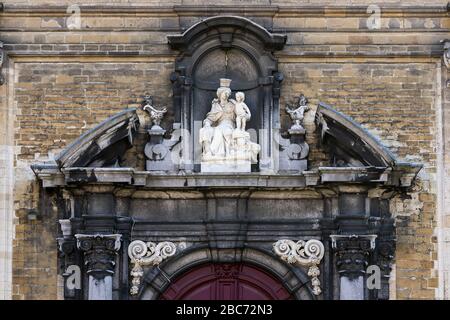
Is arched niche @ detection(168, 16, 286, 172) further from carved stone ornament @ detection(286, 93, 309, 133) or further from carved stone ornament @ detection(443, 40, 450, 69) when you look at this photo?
carved stone ornament @ detection(443, 40, 450, 69)

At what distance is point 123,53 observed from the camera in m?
23.8

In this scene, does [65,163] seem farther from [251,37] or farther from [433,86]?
[433,86]

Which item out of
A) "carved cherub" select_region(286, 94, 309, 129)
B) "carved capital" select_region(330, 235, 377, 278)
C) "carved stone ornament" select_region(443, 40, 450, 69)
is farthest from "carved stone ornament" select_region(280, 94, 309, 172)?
"carved stone ornament" select_region(443, 40, 450, 69)

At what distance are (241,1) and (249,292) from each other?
352 cm

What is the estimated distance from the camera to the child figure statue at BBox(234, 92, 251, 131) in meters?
23.3

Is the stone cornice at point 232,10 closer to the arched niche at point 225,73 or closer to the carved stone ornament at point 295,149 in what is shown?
the arched niche at point 225,73

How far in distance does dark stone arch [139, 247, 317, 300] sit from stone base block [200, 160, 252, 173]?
3.10 feet

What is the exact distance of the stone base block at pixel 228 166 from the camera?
23219 mm

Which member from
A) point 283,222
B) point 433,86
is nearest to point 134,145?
point 283,222

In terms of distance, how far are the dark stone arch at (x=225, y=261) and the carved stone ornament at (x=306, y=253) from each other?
9 centimetres

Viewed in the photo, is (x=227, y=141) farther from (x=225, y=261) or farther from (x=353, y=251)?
(x=353, y=251)

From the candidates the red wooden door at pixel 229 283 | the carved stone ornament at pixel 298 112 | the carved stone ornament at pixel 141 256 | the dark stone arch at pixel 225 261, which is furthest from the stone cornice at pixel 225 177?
the red wooden door at pixel 229 283

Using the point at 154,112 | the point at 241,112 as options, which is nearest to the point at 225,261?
the point at 241,112

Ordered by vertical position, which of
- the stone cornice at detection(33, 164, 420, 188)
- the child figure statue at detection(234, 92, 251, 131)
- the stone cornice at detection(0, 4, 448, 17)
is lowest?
the stone cornice at detection(33, 164, 420, 188)
